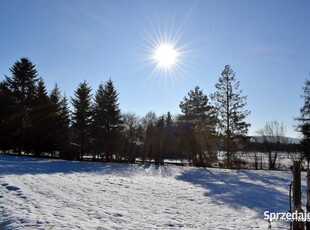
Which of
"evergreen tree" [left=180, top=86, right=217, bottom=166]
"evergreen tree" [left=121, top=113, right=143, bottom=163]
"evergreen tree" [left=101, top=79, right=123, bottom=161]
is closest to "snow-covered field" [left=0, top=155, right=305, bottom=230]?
"evergreen tree" [left=180, top=86, right=217, bottom=166]

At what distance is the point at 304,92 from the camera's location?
24.8 metres

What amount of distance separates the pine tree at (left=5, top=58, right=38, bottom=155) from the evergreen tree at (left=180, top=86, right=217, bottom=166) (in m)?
21.2

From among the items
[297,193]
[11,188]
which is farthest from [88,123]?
[297,193]

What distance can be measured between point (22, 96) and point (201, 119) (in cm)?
2462

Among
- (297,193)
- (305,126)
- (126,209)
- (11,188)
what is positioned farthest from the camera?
(305,126)

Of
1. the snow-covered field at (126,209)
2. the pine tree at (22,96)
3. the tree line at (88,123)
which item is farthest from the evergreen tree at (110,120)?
the snow-covered field at (126,209)

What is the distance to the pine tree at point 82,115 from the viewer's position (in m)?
30.9

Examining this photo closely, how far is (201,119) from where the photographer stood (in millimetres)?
29188

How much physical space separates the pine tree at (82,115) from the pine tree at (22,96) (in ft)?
19.2

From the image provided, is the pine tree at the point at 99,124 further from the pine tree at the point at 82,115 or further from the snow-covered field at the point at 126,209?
the snow-covered field at the point at 126,209

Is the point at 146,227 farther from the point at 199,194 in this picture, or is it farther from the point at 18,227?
the point at 199,194

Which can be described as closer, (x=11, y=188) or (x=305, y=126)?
(x=11, y=188)

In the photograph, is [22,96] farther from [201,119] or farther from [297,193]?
[297,193]

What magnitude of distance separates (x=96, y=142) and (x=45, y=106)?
874 centimetres
